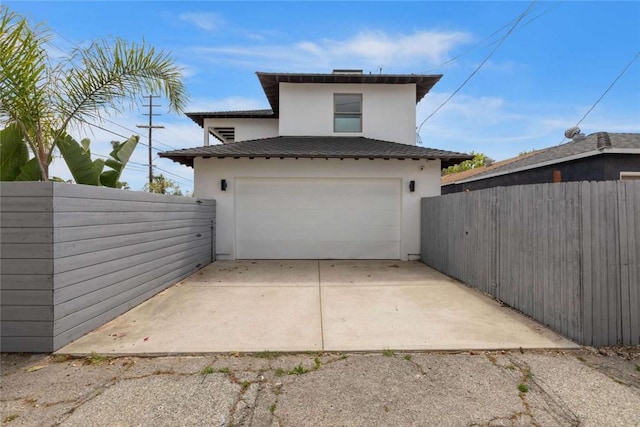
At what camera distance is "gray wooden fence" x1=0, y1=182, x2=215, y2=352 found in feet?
10.5

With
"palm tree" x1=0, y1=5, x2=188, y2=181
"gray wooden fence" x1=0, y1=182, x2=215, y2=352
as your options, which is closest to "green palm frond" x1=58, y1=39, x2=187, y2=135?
"palm tree" x1=0, y1=5, x2=188, y2=181

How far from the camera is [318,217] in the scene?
8703 millimetres

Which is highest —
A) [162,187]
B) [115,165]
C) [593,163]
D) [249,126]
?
[249,126]

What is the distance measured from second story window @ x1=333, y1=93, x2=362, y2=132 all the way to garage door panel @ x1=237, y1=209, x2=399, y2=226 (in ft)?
11.1

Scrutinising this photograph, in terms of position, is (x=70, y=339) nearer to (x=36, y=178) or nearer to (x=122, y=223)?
(x=122, y=223)

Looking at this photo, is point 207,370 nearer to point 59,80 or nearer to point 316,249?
point 59,80

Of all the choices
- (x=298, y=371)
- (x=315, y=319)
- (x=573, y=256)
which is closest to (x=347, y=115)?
(x=315, y=319)

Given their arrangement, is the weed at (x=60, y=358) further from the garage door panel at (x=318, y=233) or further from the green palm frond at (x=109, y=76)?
the garage door panel at (x=318, y=233)

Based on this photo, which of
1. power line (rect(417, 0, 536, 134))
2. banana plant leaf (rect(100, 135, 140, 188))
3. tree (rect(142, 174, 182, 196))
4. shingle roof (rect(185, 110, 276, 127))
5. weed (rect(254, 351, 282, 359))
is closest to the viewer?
weed (rect(254, 351, 282, 359))

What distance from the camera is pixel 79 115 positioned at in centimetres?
437

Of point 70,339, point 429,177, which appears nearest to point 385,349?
point 70,339

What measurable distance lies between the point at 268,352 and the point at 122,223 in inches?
118

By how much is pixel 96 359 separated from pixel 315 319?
101 inches

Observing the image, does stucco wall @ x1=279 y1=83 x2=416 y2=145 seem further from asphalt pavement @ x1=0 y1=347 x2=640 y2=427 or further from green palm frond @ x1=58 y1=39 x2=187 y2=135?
asphalt pavement @ x1=0 y1=347 x2=640 y2=427
